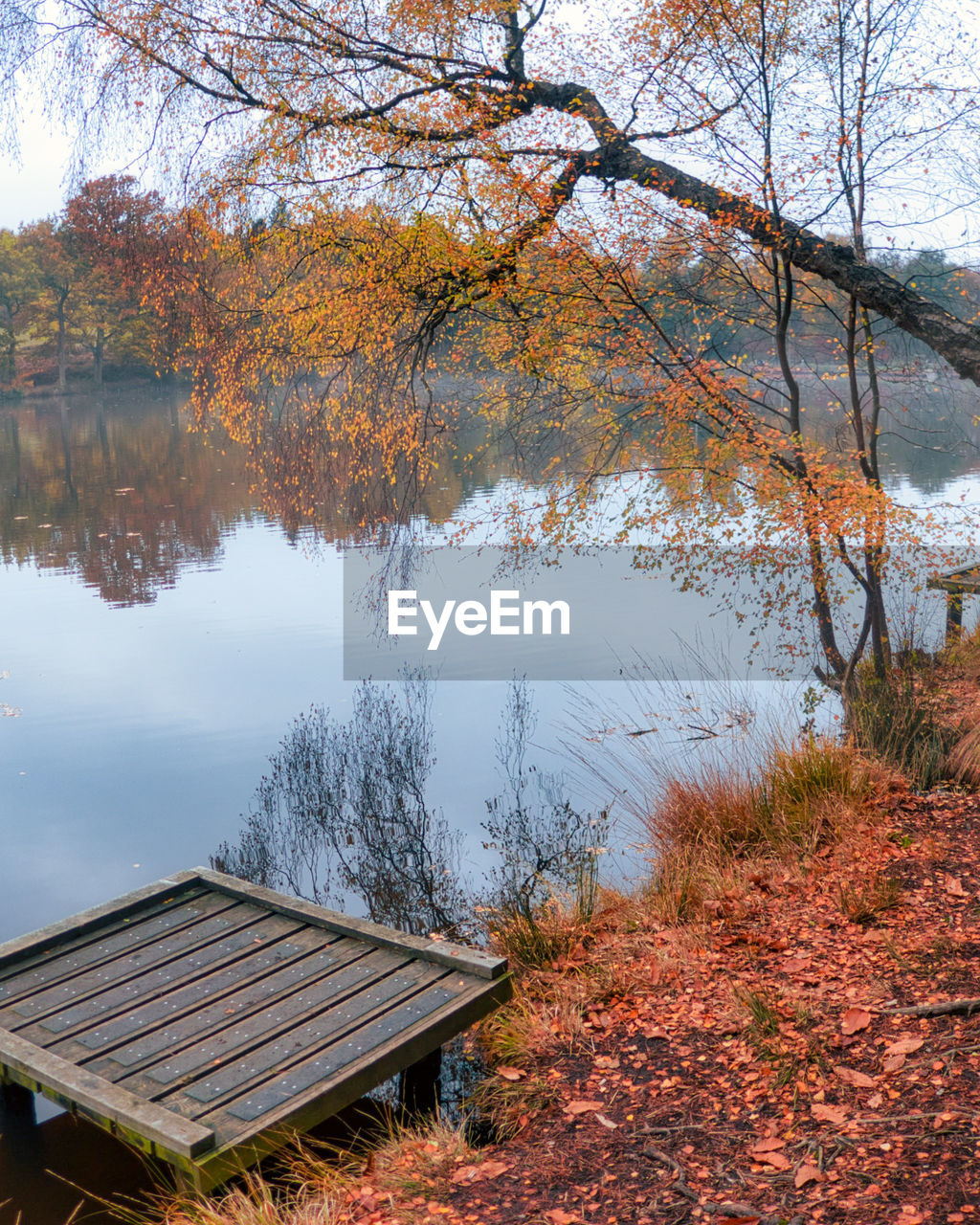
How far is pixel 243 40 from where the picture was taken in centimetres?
972

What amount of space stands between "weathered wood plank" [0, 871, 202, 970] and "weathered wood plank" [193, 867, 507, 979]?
16 centimetres

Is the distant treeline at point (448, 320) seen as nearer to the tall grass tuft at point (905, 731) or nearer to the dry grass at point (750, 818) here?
the tall grass tuft at point (905, 731)

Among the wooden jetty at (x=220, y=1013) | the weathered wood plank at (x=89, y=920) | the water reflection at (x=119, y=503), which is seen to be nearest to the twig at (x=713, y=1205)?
the wooden jetty at (x=220, y=1013)

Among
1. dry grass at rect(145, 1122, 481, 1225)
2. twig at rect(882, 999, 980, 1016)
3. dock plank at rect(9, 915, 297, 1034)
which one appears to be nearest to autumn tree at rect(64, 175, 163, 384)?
dock plank at rect(9, 915, 297, 1034)

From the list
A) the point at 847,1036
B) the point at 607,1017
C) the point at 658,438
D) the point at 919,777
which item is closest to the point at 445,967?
the point at 607,1017

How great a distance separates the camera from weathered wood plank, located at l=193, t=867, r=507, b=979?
5.46m

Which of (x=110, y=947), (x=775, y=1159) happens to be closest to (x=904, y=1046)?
(x=775, y=1159)

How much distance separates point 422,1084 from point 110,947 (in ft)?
6.41

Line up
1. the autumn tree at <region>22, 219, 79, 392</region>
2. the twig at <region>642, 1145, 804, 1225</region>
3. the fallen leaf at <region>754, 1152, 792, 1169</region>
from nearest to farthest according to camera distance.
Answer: the twig at <region>642, 1145, 804, 1225</region>
the fallen leaf at <region>754, 1152, 792, 1169</region>
the autumn tree at <region>22, 219, 79, 392</region>

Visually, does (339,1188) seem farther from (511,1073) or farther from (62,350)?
(62,350)

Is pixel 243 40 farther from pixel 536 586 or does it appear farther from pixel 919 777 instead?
pixel 536 586

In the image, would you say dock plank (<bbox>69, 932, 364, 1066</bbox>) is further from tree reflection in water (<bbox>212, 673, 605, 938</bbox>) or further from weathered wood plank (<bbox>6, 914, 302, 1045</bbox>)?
tree reflection in water (<bbox>212, 673, 605, 938</bbox>)

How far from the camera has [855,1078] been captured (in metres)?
3.78

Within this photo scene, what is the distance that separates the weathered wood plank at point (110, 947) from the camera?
18.2 ft
